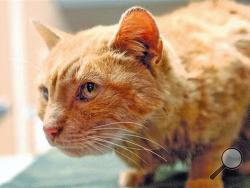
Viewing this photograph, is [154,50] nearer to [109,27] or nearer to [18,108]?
[109,27]

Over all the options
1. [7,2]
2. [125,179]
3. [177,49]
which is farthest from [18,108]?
[177,49]

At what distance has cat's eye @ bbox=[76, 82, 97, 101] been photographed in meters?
0.75

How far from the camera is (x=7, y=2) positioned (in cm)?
191

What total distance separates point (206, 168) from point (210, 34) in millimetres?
229

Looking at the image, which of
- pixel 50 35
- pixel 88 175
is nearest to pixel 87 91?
pixel 50 35

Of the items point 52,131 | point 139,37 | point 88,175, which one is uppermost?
point 139,37

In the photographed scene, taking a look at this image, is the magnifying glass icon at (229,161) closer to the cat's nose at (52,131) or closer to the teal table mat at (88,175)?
the teal table mat at (88,175)

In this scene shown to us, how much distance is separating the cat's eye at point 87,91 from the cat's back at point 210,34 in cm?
17

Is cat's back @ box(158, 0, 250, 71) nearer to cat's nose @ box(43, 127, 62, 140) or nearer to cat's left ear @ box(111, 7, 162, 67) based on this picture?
cat's left ear @ box(111, 7, 162, 67)

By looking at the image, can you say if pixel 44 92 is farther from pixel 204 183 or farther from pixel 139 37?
pixel 204 183

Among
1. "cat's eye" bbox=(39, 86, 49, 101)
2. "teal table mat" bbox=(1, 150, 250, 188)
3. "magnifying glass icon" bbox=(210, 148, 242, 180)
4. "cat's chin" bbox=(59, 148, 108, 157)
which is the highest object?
"cat's eye" bbox=(39, 86, 49, 101)

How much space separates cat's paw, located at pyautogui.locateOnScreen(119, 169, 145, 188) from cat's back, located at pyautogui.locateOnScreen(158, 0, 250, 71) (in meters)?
0.24

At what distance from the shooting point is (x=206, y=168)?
819 mm

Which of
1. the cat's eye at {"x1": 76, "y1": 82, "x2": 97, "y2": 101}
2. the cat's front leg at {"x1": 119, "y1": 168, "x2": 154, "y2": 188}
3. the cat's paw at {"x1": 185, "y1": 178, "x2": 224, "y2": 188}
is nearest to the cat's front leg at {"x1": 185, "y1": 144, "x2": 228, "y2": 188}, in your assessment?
the cat's paw at {"x1": 185, "y1": 178, "x2": 224, "y2": 188}
